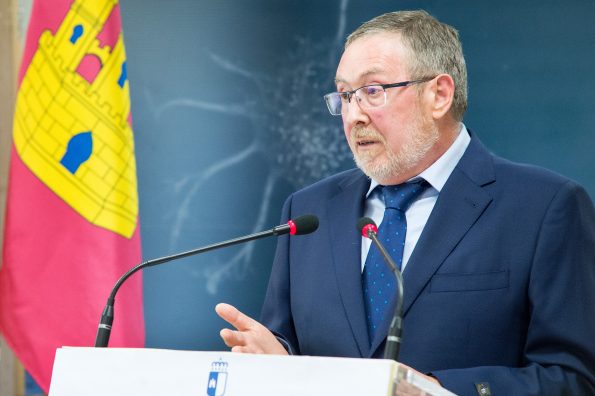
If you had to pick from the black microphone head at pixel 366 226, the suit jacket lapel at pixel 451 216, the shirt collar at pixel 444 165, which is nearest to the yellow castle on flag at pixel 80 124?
the shirt collar at pixel 444 165

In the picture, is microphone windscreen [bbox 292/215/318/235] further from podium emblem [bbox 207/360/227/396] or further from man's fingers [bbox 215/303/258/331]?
podium emblem [bbox 207/360/227/396]

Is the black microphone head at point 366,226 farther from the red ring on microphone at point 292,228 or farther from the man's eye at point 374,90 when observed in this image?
the man's eye at point 374,90

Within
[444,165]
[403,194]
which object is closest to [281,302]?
[403,194]

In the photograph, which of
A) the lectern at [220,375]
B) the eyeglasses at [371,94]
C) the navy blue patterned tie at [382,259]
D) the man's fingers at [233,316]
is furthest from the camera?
the eyeglasses at [371,94]

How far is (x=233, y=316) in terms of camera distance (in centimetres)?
158

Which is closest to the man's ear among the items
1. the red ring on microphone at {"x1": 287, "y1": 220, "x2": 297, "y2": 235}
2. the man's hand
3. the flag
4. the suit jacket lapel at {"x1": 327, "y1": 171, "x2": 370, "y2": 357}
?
the suit jacket lapel at {"x1": 327, "y1": 171, "x2": 370, "y2": 357}

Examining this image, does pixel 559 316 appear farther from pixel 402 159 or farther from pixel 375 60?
pixel 375 60

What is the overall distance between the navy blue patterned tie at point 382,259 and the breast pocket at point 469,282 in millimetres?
111

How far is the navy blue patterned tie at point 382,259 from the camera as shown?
1.92 metres

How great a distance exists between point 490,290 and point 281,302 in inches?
21.5

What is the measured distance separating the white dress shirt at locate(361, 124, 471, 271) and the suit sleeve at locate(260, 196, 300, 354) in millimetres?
227

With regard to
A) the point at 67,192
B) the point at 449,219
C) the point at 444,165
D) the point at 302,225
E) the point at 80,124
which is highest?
the point at 444,165

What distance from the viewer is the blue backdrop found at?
305cm

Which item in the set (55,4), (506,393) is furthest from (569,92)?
(55,4)
